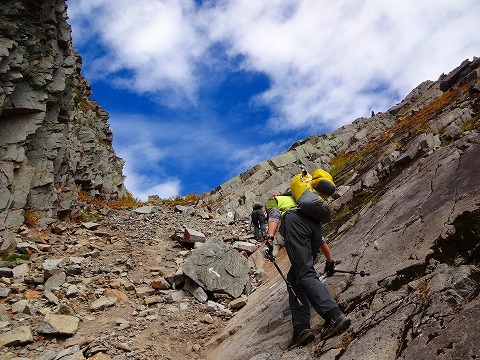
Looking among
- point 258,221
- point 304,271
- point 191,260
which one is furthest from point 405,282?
point 258,221

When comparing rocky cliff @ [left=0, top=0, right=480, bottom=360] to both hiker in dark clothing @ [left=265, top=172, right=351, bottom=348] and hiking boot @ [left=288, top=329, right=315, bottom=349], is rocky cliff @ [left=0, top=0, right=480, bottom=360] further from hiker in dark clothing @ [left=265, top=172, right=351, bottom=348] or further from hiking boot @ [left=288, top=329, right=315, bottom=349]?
hiker in dark clothing @ [left=265, top=172, right=351, bottom=348]

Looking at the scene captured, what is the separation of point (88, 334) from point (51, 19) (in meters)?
18.1

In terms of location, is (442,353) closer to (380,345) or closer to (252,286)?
(380,345)

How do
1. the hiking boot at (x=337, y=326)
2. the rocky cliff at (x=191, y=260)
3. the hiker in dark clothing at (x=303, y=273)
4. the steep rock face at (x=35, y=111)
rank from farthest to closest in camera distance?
the steep rock face at (x=35, y=111)
the hiker in dark clothing at (x=303, y=273)
the hiking boot at (x=337, y=326)
the rocky cliff at (x=191, y=260)

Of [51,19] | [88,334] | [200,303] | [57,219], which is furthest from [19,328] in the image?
[51,19]

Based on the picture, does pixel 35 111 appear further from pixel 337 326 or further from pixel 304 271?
pixel 337 326

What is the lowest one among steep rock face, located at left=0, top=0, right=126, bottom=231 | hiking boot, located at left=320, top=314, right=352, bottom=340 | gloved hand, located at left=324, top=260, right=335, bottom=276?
hiking boot, located at left=320, top=314, right=352, bottom=340

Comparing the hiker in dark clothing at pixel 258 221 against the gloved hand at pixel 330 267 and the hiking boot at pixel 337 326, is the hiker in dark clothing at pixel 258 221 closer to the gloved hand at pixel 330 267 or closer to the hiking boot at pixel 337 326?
the gloved hand at pixel 330 267

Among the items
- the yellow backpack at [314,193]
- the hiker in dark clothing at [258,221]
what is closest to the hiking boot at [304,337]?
the yellow backpack at [314,193]

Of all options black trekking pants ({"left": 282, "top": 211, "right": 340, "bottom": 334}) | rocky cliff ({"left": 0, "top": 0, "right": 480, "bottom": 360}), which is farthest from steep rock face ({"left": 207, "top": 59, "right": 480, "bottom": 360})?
black trekking pants ({"left": 282, "top": 211, "right": 340, "bottom": 334})

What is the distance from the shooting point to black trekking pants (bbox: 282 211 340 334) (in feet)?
19.4

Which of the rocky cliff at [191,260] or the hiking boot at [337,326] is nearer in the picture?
the rocky cliff at [191,260]

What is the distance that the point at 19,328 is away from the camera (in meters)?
9.55

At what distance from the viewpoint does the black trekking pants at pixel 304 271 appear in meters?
5.92
